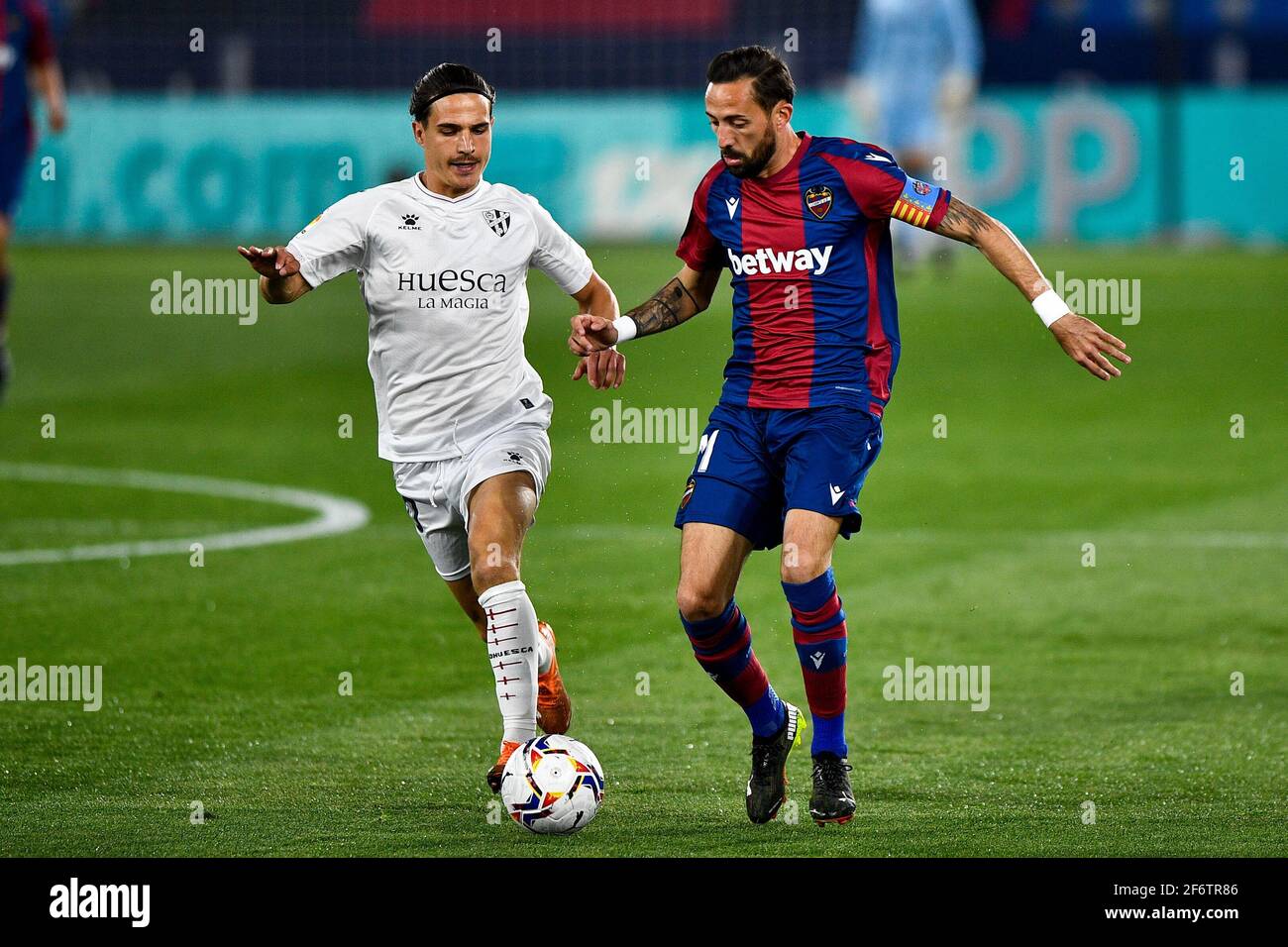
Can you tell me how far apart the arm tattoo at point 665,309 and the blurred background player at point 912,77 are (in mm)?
14958

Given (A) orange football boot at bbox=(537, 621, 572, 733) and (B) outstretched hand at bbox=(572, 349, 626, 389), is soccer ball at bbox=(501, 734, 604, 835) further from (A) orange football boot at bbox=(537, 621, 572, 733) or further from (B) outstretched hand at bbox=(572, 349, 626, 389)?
(B) outstretched hand at bbox=(572, 349, 626, 389)

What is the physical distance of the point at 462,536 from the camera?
265 inches

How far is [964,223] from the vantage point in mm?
6074

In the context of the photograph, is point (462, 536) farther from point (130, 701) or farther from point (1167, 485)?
point (1167, 485)

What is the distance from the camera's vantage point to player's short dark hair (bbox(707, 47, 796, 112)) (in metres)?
6.06

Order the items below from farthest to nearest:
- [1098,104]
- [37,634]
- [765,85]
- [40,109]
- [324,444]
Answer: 1. [40,109]
2. [1098,104]
3. [324,444]
4. [37,634]
5. [765,85]

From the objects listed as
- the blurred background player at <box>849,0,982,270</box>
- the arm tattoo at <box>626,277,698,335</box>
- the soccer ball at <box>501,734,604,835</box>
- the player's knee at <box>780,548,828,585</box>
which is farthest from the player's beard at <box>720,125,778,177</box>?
the blurred background player at <box>849,0,982,270</box>

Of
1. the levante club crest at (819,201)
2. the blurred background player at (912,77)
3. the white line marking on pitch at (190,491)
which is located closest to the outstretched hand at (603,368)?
the levante club crest at (819,201)

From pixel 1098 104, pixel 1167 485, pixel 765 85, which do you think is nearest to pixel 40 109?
pixel 1098 104

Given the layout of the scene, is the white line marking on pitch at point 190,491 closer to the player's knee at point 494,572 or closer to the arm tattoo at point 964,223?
the player's knee at point 494,572

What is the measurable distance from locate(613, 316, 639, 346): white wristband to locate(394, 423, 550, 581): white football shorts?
1.50 feet

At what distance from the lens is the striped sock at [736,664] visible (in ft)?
20.2

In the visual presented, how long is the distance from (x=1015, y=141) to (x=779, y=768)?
756 inches

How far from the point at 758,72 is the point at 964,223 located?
0.72 metres
